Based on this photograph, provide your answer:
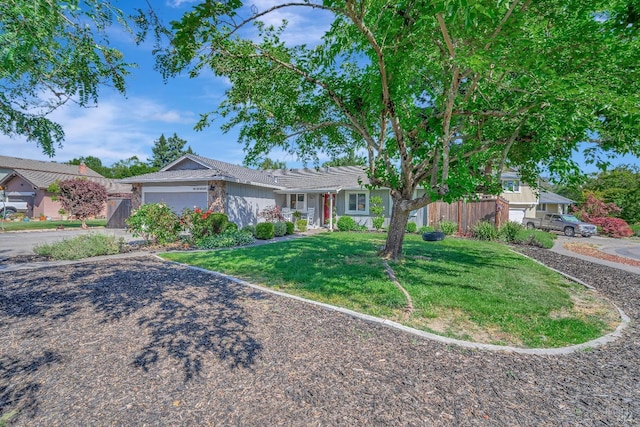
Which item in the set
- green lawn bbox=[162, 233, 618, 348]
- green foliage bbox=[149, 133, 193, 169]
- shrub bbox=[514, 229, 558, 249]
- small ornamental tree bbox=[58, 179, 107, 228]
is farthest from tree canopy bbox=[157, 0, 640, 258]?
green foliage bbox=[149, 133, 193, 169]

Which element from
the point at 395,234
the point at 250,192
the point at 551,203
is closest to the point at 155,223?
the point at 250,192

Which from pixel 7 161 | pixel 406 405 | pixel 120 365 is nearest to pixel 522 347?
pixel 406 405

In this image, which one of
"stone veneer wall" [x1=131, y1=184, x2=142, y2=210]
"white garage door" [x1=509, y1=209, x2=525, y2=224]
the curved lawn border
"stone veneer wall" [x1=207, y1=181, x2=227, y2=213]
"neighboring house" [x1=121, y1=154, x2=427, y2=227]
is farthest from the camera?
"white garage door" [x1=509, y1=209, x2=525, y2=224]

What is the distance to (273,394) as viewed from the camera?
2.69 meters

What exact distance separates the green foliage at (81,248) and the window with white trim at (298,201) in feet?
40.7

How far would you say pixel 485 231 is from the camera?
49.4ft

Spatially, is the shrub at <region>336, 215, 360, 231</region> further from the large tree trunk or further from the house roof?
the large tree trunk

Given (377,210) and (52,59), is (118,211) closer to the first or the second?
(377,210)

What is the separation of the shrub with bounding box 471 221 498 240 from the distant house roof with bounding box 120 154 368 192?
636cm

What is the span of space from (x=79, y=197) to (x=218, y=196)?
10.6 m

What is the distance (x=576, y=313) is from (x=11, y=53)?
791 centimetres

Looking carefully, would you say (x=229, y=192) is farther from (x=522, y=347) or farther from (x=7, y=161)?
(x=7, y=161)

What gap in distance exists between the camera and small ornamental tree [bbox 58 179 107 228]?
62.6ft

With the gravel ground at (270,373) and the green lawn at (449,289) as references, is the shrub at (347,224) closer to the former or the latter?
the green lawn at (449,289)
